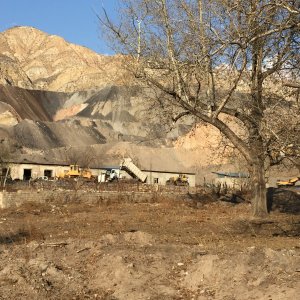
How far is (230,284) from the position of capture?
762 cm

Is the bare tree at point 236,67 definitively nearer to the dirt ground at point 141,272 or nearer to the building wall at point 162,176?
the dirt ground at point 141,272

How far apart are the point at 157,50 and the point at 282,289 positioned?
33.0 ft

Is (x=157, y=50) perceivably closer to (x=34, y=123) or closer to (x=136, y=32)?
(x=136, y=32)

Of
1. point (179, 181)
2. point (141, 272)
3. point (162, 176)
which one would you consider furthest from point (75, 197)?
point (162, 176)

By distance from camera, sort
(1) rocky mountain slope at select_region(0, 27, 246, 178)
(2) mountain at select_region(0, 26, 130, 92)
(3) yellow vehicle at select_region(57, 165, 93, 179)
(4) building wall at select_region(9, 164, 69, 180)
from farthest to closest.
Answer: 1. (2) mountain at select_region(0, 26, 130, 92)
2. (1) rocky mountain slope at select_region(0, 27, 246, 178)
3. (4) building wall at select_region(9, 164, 69, 180)
4. (3) yellow vehicle at select_region(57, 165, 93, 179)

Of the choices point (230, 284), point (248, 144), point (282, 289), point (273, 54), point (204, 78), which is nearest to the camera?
point (282, 289)

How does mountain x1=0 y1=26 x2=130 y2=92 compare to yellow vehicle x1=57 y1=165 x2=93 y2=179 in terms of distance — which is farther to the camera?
mountain x1=0 y1=26 x2=130 y2=92

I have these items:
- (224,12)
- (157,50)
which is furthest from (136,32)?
(224,12)

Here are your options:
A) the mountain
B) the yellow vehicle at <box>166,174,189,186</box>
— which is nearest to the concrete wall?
the yellow vehicle at <box>166,174,189,186</box>

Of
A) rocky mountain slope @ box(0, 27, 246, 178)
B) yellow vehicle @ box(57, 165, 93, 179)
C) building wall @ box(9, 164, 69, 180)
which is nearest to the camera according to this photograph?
yellow vehicle @ box(57, 165, 93, 179)

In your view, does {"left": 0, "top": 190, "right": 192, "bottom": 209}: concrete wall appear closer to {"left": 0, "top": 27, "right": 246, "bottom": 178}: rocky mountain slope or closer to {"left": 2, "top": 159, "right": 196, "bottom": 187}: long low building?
{"left": 0, "top": 27, "right": 246, "bottom": 178}: rocky mountain slope

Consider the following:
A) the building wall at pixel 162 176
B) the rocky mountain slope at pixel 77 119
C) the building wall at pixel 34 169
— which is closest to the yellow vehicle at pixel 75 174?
the building wall at pixel 34 169

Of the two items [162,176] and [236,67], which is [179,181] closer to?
[162,176]

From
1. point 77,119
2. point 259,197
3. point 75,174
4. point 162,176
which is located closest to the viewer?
point 259,197
